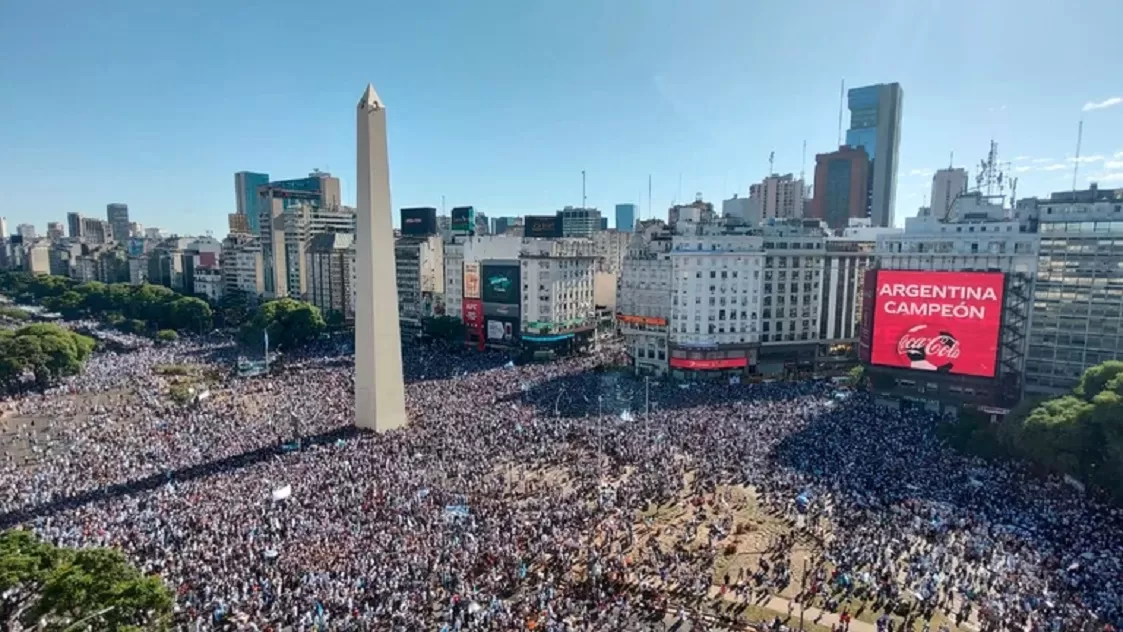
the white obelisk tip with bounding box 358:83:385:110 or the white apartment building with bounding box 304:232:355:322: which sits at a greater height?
the white obelisk tip with bounding box 358:83:385:110

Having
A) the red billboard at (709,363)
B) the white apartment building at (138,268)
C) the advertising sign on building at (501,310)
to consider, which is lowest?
the red billboard at (709,363)

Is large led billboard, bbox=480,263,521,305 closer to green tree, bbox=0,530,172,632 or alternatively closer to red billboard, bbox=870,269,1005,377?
red billboard, bbox=870,269,1005,377

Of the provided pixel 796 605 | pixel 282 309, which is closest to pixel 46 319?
pixel 282 309

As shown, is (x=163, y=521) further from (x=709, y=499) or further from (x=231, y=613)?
(x=709, y=499)

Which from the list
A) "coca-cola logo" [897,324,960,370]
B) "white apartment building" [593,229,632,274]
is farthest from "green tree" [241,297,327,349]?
"white apartment building" [593,229,632,274]

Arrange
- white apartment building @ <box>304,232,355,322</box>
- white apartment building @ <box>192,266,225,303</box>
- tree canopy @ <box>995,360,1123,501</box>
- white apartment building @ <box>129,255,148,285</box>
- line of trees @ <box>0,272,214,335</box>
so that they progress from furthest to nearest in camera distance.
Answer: white apartment building @ <box>129,255,148,285</box>, white apartment building @ <box>192,266,225,303</box>, white apartment building @ <box>304,232,355,322</box>, line of trees @ <box>0,272,214,335</box>, tree canopy @ <box>995,360,1123,501</box>

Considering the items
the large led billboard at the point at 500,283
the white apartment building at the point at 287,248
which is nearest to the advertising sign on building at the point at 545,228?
the large led billboard at the point at 500,283

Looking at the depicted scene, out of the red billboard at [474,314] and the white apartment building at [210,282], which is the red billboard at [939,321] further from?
the white apartment building at [210,282]
